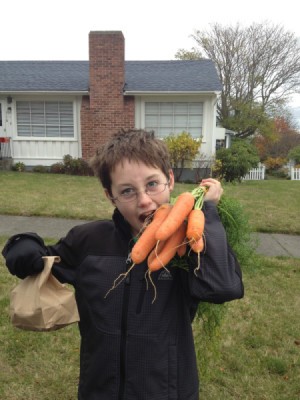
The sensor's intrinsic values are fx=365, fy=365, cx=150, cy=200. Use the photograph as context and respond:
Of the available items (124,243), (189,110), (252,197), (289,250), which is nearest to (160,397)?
(124,243)

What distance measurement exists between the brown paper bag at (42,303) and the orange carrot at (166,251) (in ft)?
1.55

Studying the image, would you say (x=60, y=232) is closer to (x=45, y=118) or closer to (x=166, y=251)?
(x=166, y=251)

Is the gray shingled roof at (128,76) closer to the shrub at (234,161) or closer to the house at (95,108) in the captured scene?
the house at (95,108)

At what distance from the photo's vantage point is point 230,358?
9.85ft

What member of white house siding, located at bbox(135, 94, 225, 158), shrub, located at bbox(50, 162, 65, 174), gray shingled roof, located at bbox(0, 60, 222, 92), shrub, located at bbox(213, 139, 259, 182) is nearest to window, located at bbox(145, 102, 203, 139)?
white house siding, located at bbox(135, 94, 225, 158)

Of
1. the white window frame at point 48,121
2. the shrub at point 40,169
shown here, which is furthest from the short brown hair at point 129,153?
the white window frame at point 48,121

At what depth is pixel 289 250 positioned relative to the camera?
218 inches

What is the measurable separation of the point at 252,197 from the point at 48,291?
28.5 feet

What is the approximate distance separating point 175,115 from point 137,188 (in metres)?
13.4

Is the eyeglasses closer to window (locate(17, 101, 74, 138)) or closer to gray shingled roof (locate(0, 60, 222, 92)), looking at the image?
gray shingled roof (locate(0, 60, 222, 92))

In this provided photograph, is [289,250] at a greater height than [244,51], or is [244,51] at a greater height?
[244,51]

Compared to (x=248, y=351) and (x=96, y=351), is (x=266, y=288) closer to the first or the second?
(x=248, y=351)

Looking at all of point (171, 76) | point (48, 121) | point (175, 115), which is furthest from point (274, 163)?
point (48, 121)

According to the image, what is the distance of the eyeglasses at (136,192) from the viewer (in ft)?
5.09
